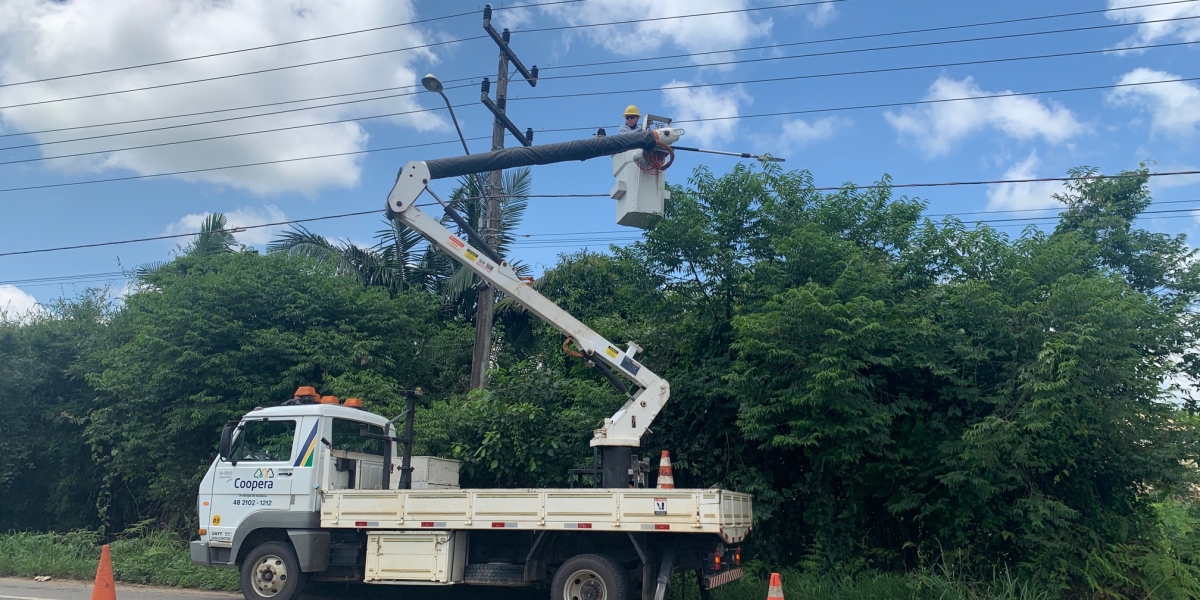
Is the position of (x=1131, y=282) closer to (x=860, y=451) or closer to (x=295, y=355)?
(x=860, y=451)

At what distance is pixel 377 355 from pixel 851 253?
391 inches

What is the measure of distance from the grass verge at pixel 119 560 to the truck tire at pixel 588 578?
586 cm

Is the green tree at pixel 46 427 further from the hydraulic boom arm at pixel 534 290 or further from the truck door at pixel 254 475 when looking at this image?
the hydraulic boom arm at pixel 534 290

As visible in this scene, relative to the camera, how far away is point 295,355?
1573 cm

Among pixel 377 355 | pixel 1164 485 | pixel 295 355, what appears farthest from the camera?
pixel 377 355

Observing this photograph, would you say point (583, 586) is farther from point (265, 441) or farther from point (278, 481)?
point (265, 441)

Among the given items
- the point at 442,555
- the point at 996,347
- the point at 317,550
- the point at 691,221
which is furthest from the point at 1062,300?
the point at 317,550

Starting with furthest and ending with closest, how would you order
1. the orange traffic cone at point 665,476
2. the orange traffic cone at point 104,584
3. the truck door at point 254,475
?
the truck door at point 254,475 < the orange traffic cone at point 665,476 < the orange traffic cone at point 104,584

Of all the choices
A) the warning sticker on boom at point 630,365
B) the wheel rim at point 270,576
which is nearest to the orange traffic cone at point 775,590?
the warning sticker on boom at point 630,365

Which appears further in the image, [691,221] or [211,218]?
[211,218]

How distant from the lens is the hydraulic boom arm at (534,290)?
33.6ft

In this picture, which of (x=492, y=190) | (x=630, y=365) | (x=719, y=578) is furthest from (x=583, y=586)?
(x=492, y=190)

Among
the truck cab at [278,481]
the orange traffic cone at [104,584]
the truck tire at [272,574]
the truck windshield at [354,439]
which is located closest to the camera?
the orange traffic cone at [104,584]

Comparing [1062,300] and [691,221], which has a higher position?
[691,221]
